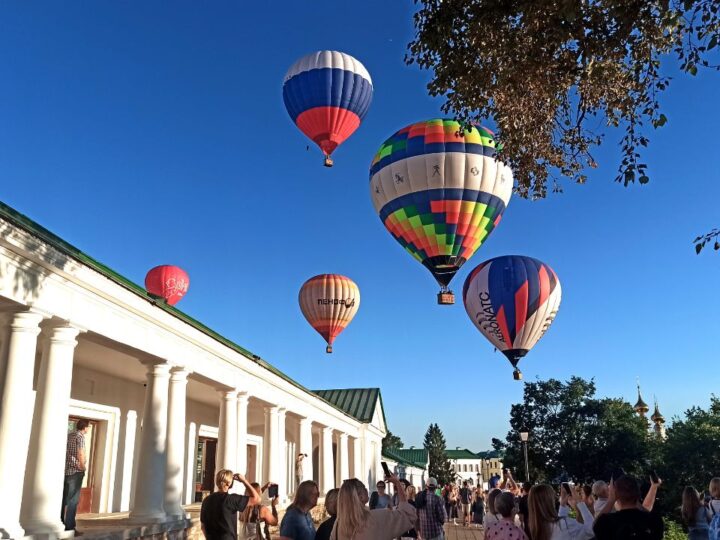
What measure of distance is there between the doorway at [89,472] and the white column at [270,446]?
224 inches

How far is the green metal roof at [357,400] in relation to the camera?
123 feet

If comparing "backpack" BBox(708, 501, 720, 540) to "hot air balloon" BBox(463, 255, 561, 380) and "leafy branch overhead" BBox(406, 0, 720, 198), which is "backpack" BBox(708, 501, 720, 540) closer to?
"leafy branch overhead" BBox(406, 0, 720, 198)

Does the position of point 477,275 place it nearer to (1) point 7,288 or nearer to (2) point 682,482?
(1) point 7,288

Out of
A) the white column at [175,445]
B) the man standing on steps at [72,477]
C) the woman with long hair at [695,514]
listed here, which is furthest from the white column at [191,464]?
the woman with long hair at [695,514]

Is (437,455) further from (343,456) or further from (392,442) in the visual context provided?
(343,456)

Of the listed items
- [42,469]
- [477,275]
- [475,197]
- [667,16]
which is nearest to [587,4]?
[667,16]

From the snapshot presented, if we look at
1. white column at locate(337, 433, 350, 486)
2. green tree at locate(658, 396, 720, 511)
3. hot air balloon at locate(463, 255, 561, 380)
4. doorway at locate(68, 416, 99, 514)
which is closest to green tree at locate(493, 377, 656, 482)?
green tree at locate(658, 396, 720, 511)

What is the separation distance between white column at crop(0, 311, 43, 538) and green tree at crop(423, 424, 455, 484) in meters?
103

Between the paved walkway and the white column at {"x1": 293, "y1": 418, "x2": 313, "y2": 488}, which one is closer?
the paved walkway

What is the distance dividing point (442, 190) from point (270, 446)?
1061cm

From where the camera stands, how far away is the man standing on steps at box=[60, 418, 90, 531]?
9.52 m

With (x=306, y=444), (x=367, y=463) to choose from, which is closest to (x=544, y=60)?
(x=306, y=444)

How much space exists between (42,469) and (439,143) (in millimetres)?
14974

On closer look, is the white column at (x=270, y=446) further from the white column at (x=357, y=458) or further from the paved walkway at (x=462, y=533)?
the white column at (x=357, y=458)
